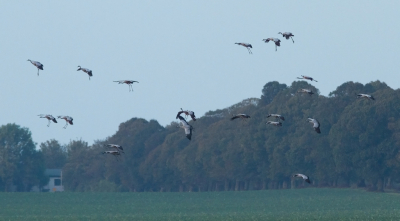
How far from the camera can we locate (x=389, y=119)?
290ft

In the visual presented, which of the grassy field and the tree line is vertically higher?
the tree line

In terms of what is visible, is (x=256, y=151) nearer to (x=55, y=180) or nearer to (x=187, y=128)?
(x=187, y=128)

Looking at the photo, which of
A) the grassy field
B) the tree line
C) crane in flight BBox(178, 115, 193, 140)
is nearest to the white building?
the tree line

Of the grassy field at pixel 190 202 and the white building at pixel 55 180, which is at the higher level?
the white building at pixel 55 180

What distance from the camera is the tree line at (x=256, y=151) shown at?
88.5 metres

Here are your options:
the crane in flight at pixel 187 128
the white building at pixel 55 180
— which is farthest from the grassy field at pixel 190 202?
the white building at pixel 55 180

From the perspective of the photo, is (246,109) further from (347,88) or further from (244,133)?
(347,88)

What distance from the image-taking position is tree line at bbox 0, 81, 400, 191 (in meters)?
88.5

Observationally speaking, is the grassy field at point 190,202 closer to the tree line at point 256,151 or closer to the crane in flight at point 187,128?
the tree line at point 256,151

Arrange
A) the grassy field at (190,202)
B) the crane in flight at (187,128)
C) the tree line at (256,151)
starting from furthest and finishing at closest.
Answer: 1. the tree line at (256,151)
2. the grassy field at (190,202)
3. the crane in flight at (187,128)

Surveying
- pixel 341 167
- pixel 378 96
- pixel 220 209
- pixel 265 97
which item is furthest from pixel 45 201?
pixel 265 97

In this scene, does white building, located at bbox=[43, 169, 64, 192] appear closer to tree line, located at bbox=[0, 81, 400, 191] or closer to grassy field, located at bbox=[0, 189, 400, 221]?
tree line, located at bbox=[0, 81, 400, 191]

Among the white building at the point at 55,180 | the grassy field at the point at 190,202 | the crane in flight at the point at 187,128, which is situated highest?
the white building at the point at 55,180

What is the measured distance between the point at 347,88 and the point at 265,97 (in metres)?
28.7
